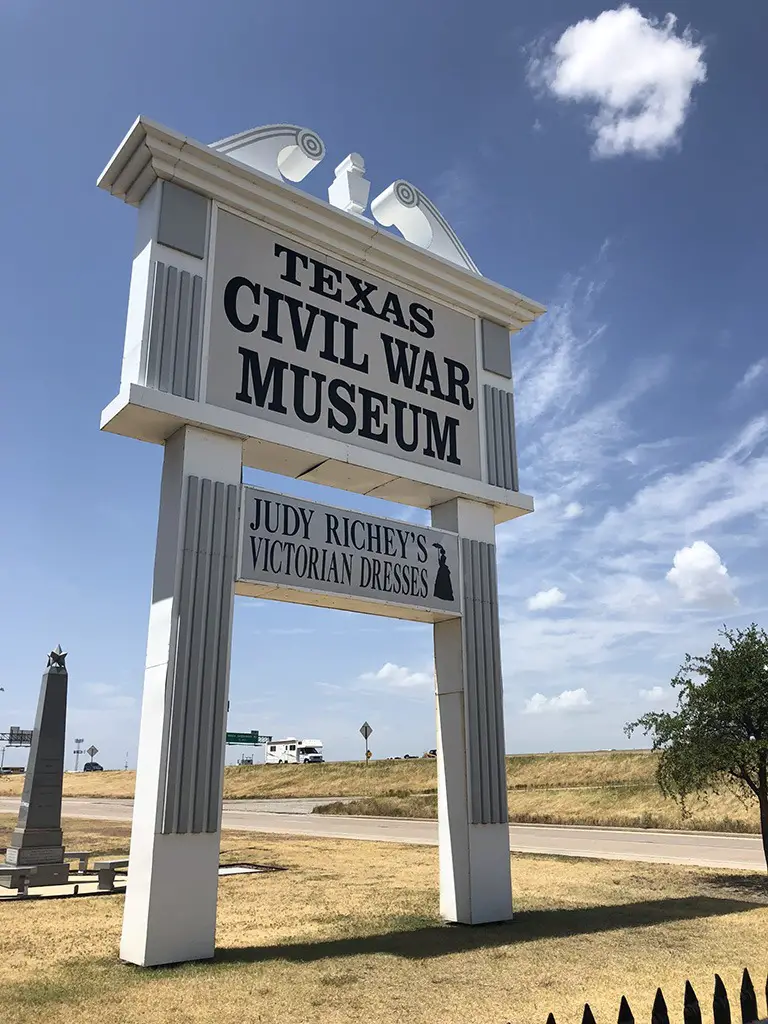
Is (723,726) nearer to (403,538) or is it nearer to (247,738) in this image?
(403,538)

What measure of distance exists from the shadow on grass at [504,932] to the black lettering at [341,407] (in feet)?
20.7

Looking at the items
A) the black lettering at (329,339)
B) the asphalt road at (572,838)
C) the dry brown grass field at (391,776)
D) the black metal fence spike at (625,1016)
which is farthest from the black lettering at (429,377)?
the dry brown grass field at (391,776)

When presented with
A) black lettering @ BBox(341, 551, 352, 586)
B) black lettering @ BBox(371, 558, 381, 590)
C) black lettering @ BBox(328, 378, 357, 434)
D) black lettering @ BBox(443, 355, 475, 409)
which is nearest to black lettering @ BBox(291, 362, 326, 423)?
black lettering @ BBox(328, 378, 357, 434)

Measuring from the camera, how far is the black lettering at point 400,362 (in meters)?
11.9

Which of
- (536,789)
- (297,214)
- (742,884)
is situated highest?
(297,214)

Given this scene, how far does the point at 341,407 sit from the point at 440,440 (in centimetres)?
184

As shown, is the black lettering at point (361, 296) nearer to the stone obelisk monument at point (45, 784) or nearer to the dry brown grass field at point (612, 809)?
the stone obelisk monument at point (45, 784)

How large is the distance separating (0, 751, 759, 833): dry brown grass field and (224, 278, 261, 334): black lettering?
12.4 m

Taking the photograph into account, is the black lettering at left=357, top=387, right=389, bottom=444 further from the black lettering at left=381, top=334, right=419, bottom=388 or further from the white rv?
the white rv

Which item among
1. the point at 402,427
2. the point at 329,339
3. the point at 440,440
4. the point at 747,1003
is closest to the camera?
the point at 747,1003

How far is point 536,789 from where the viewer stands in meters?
42.1

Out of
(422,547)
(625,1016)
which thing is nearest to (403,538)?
(422,547)

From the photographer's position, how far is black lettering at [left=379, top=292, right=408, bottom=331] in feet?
39.6

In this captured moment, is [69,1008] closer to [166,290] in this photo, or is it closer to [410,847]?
[166,290]
